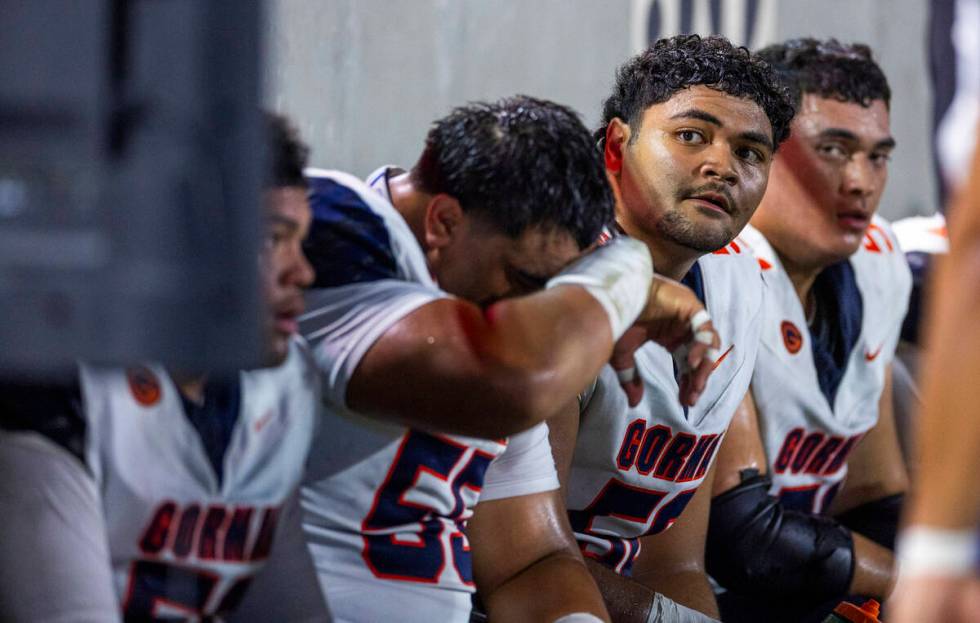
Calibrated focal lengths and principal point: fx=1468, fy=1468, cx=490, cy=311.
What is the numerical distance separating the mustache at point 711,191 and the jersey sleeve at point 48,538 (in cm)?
86

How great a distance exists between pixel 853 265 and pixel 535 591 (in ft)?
3.22

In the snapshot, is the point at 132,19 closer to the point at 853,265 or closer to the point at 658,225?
the point at 658,225

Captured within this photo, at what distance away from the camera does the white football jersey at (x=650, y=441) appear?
70.4 inches

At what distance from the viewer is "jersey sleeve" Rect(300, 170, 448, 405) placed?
4.11 feet

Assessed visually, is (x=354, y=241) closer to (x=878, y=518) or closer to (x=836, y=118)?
(x=836, y=118)

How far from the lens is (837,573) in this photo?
2.02m

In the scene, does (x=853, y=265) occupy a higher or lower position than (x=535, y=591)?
higher

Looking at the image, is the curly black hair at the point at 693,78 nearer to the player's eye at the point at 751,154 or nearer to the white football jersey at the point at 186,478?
the player's eye at the point at 751,154

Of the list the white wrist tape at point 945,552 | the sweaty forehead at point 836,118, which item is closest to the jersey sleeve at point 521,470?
the white wrist tape at point 945,552

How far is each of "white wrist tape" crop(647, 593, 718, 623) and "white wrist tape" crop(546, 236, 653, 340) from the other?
0.51 metres

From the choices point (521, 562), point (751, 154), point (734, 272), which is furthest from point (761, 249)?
point (521, 562)

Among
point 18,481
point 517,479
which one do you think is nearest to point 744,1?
point 517,479

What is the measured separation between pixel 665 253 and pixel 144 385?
792 mm

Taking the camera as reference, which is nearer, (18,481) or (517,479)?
(18,481)
